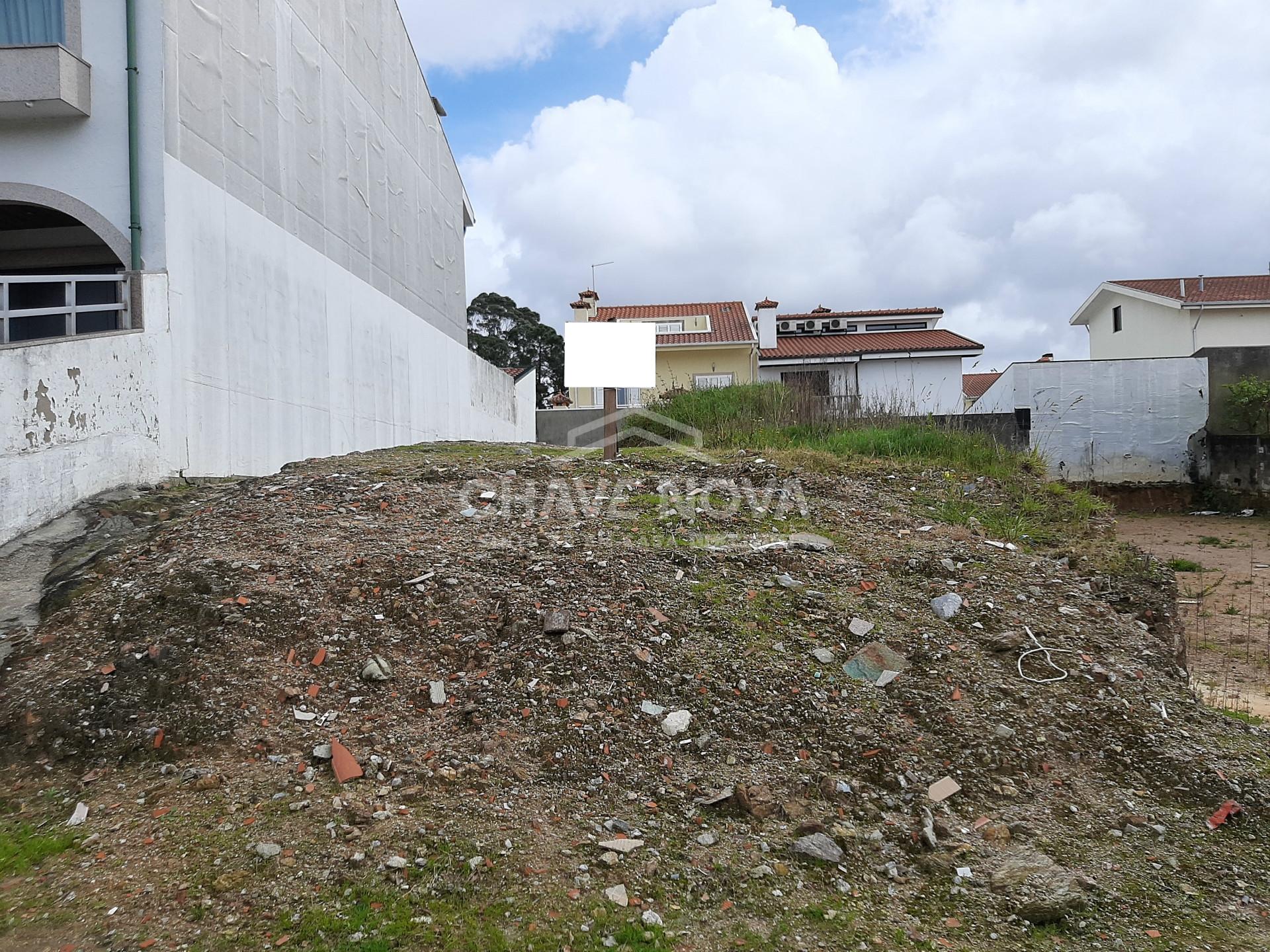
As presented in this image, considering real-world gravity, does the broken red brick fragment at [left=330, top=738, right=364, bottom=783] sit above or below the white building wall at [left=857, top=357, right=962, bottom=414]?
below

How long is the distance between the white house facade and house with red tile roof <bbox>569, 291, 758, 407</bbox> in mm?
11319

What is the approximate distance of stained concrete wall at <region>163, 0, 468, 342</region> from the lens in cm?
692

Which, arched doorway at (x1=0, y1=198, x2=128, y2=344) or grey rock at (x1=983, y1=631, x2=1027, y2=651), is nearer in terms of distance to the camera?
grey rock at (x1=983, y1=631, x2=1027, y2=651)

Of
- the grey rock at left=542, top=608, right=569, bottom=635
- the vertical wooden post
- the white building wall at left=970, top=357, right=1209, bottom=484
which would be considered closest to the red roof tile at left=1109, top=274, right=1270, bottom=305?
the white building wall at left=970, top=357, right=1209, bottom=484

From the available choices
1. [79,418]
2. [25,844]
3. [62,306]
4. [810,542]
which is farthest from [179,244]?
[810,542]

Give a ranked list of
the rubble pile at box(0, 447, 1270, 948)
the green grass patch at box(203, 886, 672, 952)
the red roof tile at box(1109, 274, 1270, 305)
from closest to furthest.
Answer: the green grass patch at box(203, 886, 672, 952), the rubble pile at box(0, 447, 1270, 948), the red roof tile at box(1109, 274, 1270, 305)

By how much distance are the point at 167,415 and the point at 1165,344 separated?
2279 centimetres

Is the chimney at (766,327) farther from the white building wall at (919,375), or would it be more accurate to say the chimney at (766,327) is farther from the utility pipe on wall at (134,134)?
the utility pipe on wall at (134,134)

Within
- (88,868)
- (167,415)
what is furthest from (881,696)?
(167,415)

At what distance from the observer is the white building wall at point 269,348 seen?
6.57 metres

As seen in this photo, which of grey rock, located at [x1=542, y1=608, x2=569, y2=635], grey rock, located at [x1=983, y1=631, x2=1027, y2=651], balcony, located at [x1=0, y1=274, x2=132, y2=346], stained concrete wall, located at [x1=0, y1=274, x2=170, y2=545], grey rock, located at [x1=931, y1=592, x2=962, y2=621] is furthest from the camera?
balcony, located at [x1=0, y1=274, x2=132, y2=346]

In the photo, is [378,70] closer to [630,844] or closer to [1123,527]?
[630,844]

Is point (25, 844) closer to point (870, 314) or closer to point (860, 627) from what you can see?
point (860, 627)

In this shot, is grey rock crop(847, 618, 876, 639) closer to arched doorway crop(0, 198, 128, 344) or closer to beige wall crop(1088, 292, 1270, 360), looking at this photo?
arched doorway crop(0, 198, 128, 344)
